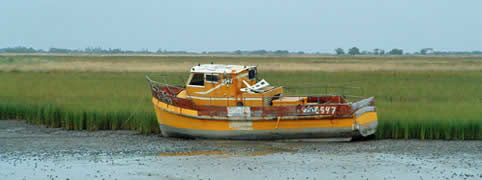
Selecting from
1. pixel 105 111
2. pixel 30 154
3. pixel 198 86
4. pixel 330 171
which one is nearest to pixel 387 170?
pixel 330 171

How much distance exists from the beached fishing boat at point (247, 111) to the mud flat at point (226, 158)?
1.18 ft

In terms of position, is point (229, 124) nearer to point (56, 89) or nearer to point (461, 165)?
point (461, 165)

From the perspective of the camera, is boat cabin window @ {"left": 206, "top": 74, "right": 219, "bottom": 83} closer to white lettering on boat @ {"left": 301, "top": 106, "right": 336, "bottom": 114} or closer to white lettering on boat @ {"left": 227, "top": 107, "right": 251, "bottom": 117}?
white lettering on boat @ {"left": 227, "top": 107, "right": 251, "bottom": 117}

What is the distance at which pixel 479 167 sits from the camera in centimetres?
1483

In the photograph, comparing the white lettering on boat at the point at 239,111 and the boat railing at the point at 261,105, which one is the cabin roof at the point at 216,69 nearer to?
the boat railing at the point at 261,105

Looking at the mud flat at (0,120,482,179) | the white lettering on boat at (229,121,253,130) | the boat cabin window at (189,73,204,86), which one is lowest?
the mud flat at (0,120,482,179)

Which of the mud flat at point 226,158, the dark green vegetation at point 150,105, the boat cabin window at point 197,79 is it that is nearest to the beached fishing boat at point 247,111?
the boat cabin window at point 197,79

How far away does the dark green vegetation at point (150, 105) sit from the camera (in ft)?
61.2

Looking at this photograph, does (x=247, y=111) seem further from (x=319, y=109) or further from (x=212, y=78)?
(x=319, y=109)

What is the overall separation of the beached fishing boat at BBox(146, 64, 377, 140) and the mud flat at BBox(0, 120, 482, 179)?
0.36 meters

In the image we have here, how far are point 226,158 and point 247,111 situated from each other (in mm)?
2495

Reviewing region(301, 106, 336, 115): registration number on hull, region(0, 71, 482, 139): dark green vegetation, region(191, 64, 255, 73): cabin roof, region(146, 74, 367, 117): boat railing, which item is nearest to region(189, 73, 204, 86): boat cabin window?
region(191, 64, 255, 73): cabin roof

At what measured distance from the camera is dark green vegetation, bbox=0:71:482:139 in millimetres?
18656

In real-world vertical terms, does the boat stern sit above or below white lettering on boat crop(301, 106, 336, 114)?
below
